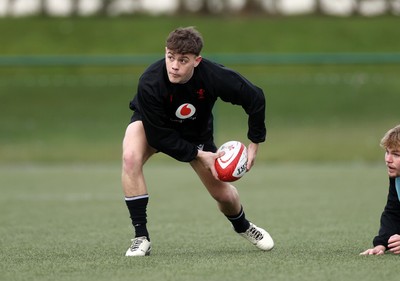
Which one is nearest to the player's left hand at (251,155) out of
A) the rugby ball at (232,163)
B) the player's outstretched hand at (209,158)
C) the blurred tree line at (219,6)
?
the rugby ball at (232,163)

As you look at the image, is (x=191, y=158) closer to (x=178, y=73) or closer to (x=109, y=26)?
(x=178, y=73)

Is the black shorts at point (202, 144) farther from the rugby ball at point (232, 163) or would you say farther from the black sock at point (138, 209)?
the black sock at point (138, 209)

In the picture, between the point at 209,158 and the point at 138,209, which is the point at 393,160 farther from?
the point at 138,209

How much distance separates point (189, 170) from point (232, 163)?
29.4 feet

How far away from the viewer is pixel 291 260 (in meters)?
5.86

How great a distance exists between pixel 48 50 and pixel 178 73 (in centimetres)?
1978

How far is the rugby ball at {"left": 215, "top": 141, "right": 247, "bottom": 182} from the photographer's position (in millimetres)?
6246

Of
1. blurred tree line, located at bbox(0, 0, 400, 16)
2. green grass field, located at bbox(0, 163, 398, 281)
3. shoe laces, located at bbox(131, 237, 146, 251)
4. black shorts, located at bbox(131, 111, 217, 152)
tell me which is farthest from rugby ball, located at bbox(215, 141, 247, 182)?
blurred tree line, located at bbox(0, 0, 400, 16)

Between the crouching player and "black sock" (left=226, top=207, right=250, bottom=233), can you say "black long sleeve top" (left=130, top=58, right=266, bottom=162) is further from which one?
the crouching player

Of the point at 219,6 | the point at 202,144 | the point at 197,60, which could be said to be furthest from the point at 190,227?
the point at 219,6

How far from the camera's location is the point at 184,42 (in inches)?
242

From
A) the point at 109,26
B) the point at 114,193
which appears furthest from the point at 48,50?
the point at 114,193

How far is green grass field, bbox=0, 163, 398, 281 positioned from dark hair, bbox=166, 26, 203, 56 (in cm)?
133

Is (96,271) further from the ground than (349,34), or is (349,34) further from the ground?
(96,271)
